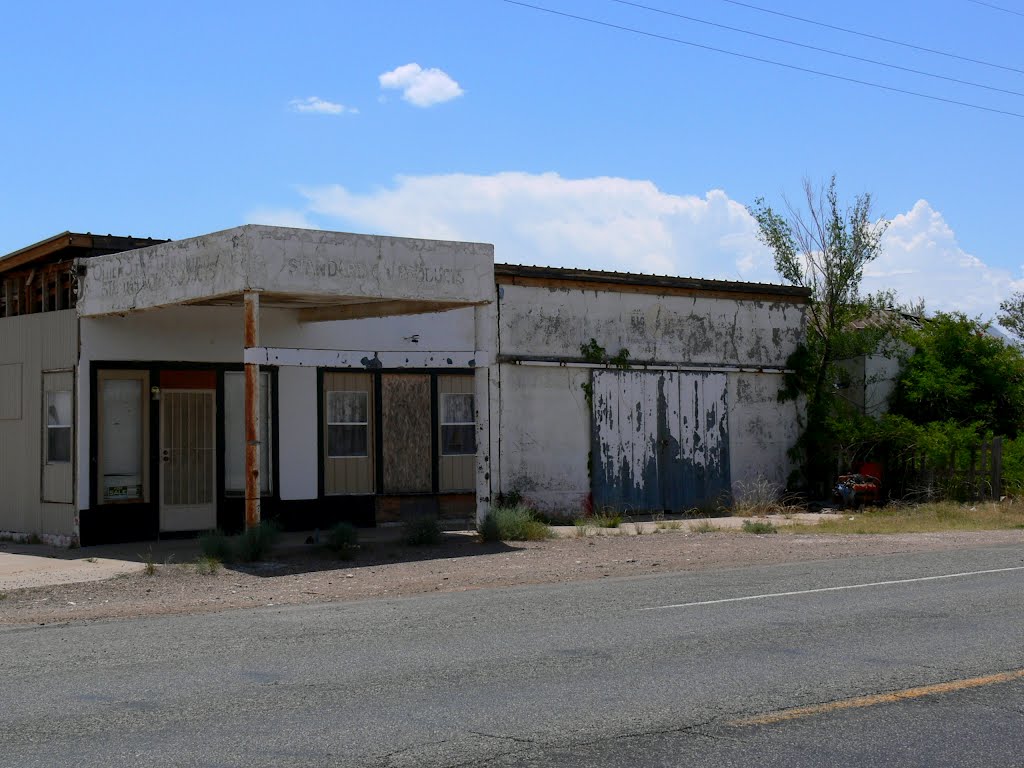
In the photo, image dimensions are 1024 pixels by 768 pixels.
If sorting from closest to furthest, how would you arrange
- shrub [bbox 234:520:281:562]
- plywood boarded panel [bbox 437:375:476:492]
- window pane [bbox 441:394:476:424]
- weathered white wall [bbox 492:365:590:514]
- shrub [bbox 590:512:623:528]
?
shrub [bbox 234:520:281:562] < shrub [bbox 590:512:623:528] < plywood boarded panel [bbox 437:375:476:492] < window pane [bbox 441:394:476:424] < weathered white wall [bbox 492:365:590:514]

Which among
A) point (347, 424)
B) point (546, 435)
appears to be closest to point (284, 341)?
point (347, 424)

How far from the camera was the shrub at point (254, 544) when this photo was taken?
14.7 metres

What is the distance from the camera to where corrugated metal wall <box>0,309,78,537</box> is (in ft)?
56.5

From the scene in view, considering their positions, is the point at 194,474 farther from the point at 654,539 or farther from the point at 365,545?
the point at 654,539

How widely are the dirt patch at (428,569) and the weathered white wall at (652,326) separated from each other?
5.01 metres

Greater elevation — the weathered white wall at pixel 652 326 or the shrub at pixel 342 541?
the weathered white wall at pixel 652 326

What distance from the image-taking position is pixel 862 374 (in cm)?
2597

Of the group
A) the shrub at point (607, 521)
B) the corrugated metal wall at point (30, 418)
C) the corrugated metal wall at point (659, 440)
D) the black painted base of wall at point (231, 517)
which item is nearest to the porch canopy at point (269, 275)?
the corrugated metal wall at point (30, 418)

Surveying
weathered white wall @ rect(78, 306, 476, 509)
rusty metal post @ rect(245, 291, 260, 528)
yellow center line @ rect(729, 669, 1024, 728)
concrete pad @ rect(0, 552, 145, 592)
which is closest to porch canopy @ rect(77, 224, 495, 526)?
rusty metal post @ rect(245, 291, 260, 528)

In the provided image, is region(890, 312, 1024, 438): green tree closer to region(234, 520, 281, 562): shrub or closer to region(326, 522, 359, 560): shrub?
region(326, 522, 359, 560): shrub

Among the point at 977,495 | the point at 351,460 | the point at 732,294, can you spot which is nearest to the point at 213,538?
the point at 351,460

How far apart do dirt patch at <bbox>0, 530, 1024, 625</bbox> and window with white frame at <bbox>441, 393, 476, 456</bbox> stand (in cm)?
367

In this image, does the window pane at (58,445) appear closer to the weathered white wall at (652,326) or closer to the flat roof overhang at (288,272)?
the flat roof overhang at (288,272)

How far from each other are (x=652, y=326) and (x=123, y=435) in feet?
34.7
